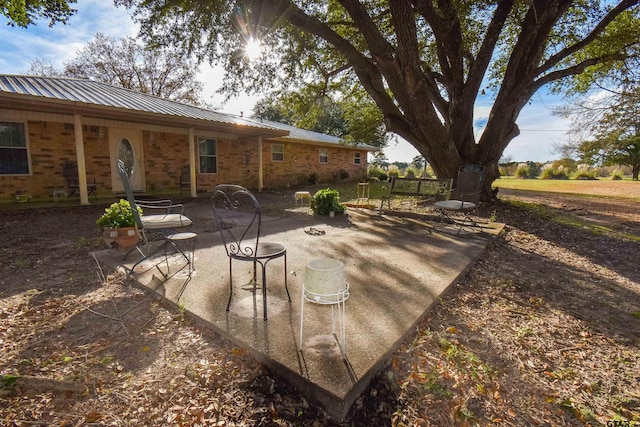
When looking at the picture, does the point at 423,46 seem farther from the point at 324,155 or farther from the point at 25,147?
the point at 25,147

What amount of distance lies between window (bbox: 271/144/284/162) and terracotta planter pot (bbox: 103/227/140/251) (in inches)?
401

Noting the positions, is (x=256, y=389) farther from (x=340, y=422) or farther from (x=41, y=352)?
(x=41, y=352)

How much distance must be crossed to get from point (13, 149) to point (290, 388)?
32.8 ft

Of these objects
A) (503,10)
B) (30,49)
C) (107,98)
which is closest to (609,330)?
(503,10)

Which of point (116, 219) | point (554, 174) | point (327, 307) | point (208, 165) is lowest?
point (327, 307)

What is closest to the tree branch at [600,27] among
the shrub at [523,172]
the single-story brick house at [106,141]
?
the single-story brick house at [106,141]

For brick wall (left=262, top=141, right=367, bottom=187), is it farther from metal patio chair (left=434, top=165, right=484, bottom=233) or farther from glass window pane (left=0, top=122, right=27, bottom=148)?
metal patio chair (left=434, top=165, right=484, bottom=233)

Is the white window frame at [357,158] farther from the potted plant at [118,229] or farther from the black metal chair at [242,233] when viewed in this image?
the potted plant at [118,229]

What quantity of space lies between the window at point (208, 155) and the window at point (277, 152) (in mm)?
2904

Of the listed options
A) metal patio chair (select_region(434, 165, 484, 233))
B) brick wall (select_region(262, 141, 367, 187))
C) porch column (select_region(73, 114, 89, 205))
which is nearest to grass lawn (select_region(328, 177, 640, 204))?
brick wall (select_region(262, 141, 367, 187))

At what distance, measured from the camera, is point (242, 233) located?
5328 millimetres

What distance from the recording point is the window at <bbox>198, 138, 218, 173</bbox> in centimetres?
1132

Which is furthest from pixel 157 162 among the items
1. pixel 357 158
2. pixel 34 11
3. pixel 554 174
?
pixel 554 174

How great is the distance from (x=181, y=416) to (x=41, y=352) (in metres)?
1.28
